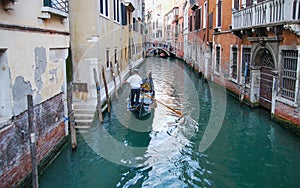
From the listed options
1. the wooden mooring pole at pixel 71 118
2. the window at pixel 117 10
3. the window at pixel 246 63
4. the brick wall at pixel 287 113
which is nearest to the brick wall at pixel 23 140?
the wooden mooring pole at pixel 71 118

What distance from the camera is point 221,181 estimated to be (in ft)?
14.8

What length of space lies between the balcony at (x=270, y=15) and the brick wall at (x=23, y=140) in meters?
4.79

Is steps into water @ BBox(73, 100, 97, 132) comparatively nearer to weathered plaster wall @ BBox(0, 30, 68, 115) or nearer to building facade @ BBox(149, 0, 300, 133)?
weathered plaster wall @ BBox(0, 30, 68, 115)

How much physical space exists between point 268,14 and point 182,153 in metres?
3.99

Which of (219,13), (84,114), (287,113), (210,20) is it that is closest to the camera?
(287,113)

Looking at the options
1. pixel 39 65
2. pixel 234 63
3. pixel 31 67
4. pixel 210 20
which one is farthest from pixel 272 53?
pixel 210 20

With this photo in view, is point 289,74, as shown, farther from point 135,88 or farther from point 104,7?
point 104,7

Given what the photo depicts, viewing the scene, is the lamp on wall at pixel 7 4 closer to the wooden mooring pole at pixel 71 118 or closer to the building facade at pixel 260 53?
the wooden mooring pole at pixel 71 118

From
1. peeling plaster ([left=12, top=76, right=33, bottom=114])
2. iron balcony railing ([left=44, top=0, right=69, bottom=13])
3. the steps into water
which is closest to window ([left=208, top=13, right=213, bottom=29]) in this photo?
the steps into water

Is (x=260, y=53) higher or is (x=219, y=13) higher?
(x=219, y=13)

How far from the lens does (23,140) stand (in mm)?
3982

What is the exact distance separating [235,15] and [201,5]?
7.87m

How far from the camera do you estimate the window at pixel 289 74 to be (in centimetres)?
637

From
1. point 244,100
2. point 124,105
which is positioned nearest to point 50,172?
point 124,105
